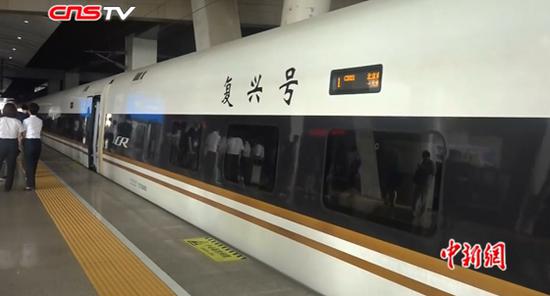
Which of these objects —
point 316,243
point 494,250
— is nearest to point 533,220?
point 494,250

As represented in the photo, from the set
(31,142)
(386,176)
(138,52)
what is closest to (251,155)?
(386,176)

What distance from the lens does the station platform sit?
4.06 metres

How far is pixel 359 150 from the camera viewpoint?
3408mm

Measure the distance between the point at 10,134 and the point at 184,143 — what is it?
3.62 metres

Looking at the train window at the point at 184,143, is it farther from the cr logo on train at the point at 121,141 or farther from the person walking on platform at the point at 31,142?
the person walking on platform at the point at 31,142

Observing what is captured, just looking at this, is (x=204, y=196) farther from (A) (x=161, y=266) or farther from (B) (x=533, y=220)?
(B) (x=533, y=220)

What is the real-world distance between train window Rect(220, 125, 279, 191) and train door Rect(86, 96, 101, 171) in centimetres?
719

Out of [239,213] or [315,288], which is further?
[239,213]

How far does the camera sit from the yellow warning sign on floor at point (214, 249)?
490cm

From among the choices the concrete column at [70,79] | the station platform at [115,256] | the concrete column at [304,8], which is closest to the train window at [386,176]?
the station platform at [115,256]

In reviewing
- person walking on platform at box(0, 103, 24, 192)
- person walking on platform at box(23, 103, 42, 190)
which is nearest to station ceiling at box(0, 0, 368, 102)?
person walking on platform at box(23, 103, 42, 190)

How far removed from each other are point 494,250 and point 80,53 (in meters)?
28.3

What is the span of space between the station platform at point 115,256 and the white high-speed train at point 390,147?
29cm

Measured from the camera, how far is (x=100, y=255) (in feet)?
16.0
